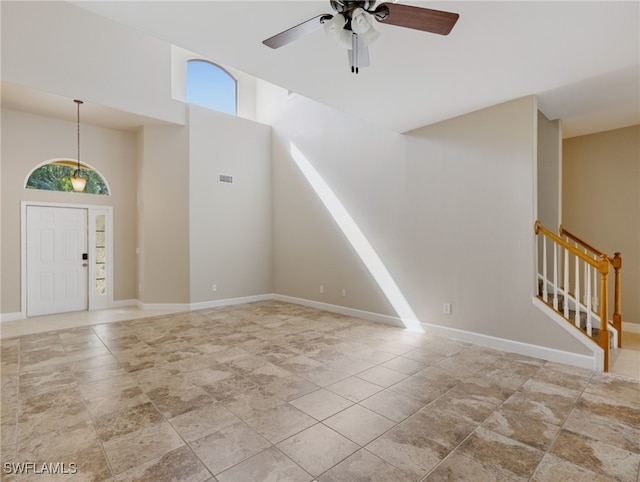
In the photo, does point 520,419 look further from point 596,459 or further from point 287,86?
point 287,86

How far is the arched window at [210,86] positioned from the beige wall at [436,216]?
6.44 feet

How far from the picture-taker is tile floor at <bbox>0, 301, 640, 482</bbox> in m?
1.92

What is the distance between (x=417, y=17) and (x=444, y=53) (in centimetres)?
108

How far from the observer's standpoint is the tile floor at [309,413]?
1924mm

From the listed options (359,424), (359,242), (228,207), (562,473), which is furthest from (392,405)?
(228,207)

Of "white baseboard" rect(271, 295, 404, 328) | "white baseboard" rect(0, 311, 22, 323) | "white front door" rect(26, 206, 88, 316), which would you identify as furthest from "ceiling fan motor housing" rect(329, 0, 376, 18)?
"white baseboard" rect(0, 311, 22, 323)

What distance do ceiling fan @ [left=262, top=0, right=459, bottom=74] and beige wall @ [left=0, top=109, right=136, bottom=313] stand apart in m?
5.63

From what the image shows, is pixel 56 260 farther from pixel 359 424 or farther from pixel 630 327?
pixel 630 327

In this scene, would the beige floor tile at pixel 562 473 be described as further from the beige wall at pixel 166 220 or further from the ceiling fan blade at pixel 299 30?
the beige wall at pixel 166 220

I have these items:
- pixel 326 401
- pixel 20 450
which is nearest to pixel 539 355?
pixel 326 401

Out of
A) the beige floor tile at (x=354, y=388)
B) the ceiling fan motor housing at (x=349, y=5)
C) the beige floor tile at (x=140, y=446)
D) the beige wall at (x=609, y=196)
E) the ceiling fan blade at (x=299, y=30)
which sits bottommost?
the beige floor tile at (x=354, y=388)

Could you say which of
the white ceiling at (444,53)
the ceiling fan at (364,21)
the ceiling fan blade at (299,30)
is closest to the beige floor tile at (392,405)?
the ceiling fan at (364,21)

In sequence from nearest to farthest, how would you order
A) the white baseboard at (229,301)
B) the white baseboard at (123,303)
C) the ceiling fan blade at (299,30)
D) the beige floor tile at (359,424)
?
the ceiling fan blade at (299,30)
the beige floor tile at (359,424)
the white baseboard at (229,301)
the white baseboard at (123,303)

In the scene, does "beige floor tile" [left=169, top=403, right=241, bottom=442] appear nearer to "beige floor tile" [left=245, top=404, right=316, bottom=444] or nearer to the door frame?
"beige floor tile" [left=245, top=404, right=316, bottom=444]
